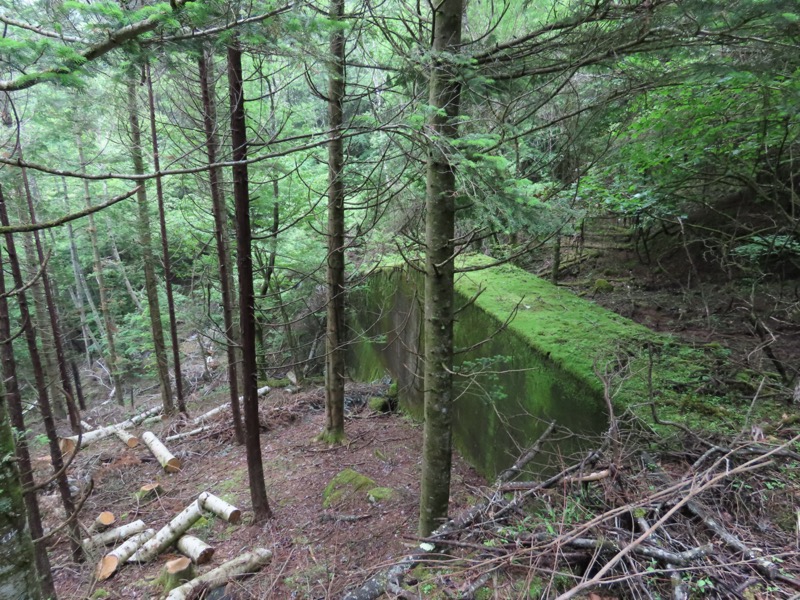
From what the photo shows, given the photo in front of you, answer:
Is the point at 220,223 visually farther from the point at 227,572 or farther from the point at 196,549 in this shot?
the point at 227,572

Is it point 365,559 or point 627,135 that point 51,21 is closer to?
point 365,559

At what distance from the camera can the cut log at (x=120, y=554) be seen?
4.71 meters

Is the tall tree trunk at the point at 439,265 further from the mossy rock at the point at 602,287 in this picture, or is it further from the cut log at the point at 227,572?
the mossy rock at the point at 602,287

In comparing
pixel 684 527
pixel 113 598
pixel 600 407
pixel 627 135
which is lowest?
pixel 113 598

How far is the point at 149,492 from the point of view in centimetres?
645

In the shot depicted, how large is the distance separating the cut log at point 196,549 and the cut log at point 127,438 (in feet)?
14.4

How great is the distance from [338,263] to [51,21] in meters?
4.10

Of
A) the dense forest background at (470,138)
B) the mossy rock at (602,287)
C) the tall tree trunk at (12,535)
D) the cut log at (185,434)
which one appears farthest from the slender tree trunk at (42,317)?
the mossy rock at (602,287)

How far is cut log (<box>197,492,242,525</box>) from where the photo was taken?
5.20 meters

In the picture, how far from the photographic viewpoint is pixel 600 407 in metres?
3.39

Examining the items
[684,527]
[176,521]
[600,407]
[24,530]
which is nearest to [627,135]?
[600,407]

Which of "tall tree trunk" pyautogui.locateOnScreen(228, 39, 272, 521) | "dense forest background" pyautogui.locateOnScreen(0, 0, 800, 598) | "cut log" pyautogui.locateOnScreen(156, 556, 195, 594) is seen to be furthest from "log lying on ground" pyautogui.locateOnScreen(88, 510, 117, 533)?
"tall tree trunk" pyautogui.locateOnScreen(228, 39, 272, 521)

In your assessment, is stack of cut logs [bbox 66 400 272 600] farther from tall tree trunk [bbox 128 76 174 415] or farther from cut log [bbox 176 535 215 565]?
tall tree trunk [bbox 128 76 174 415]

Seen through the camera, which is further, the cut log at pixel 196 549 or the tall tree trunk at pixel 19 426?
the tall tree trunk at pixel 19 426
